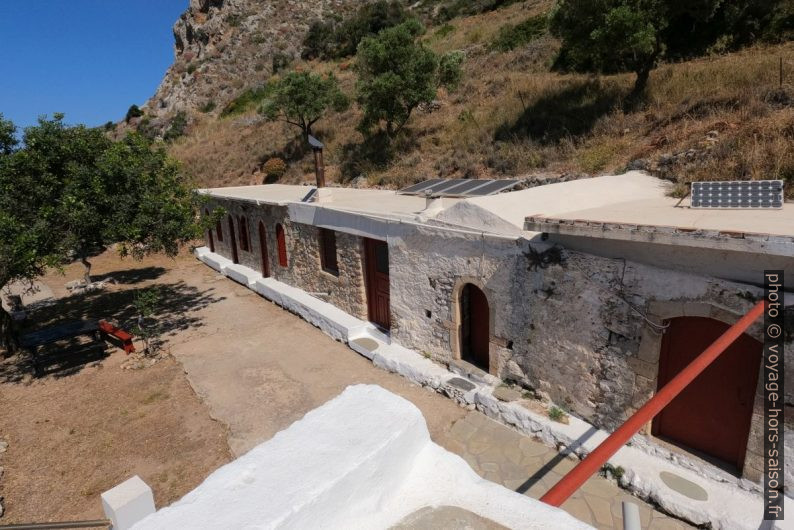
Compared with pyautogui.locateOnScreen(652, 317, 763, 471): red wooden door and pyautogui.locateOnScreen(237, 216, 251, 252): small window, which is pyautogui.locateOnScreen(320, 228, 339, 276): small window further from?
pyautogui.locateOnScreen(652, 317, 763, 471): red wooden door

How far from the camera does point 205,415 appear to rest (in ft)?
24.5

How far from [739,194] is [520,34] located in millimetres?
24618

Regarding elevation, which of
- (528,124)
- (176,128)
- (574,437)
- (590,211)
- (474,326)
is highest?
(176,128)

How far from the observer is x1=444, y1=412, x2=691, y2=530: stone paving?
489 cm

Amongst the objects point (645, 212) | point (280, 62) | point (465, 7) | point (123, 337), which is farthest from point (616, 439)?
point (280, 62)

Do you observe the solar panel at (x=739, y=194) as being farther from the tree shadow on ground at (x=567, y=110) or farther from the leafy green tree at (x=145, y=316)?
the leafy green tree at (x=145, y=316)

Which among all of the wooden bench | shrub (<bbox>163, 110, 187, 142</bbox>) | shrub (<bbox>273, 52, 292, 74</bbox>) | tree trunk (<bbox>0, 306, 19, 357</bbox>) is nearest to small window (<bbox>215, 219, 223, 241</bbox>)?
the wooden bench

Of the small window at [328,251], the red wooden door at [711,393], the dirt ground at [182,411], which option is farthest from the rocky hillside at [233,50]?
the red wooden door at [711,393]

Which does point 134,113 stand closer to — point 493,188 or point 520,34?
point 520,34

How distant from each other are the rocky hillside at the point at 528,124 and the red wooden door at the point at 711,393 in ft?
15.9

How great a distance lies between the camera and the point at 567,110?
51.2ft

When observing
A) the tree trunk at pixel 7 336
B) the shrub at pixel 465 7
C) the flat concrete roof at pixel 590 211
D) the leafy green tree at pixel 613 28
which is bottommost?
the tree trunk at pixel 7 336

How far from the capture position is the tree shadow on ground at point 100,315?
31.0 ft

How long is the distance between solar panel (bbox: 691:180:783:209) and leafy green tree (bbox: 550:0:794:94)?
8147mm
